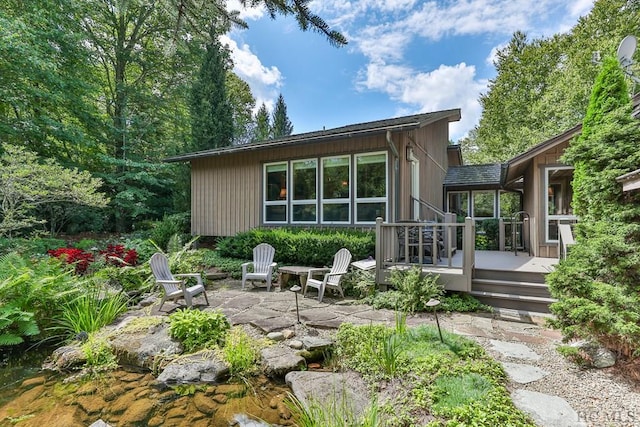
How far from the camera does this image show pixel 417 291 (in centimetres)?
507

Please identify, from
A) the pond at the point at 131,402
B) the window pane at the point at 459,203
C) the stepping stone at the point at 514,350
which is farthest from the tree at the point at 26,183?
the window pane at the point at 459,203

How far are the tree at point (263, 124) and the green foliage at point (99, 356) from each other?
65.6 ft

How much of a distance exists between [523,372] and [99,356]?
15.3 feet

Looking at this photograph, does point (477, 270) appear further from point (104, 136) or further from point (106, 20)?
point (106, 20)

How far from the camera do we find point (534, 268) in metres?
5.82

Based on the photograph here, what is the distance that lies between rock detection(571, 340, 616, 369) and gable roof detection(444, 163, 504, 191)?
9520mm

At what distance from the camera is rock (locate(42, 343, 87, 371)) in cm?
377

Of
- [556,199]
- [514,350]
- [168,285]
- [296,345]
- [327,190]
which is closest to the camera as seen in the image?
[514,350]

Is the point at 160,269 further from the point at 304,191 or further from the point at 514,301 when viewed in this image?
the point at 514,301

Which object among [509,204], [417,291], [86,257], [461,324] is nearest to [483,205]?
[509,204]

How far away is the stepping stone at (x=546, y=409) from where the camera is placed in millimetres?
2249

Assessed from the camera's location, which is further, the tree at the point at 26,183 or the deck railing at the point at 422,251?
the tree at the point at 26,183

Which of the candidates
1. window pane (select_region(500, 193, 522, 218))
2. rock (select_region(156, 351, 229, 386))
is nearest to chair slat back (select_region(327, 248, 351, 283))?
rock (select_region(156, 351, 229, 386))

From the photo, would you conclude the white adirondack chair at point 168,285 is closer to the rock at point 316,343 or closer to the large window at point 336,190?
the rock at point 316,343
